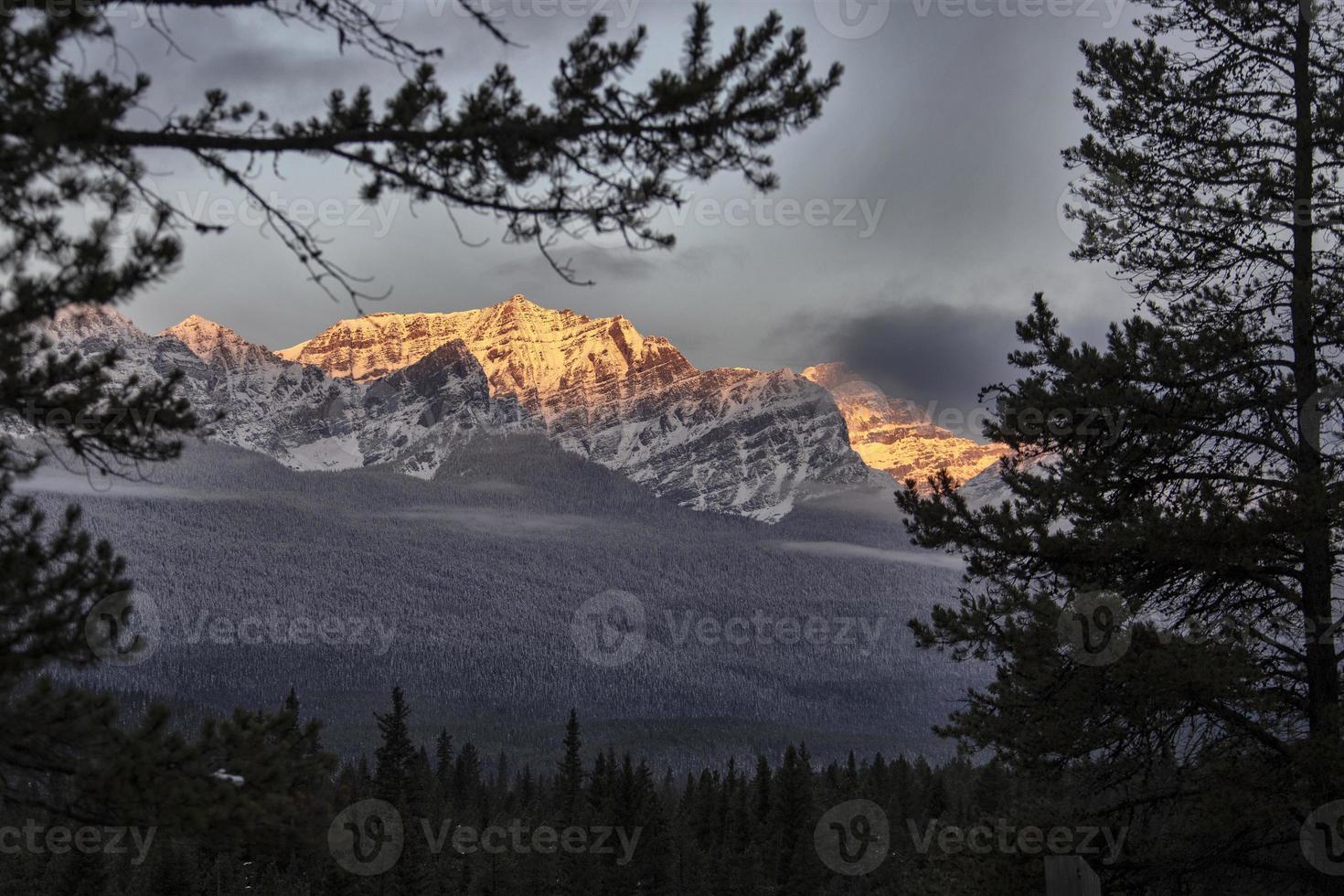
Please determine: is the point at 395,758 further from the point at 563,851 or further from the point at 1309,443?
the point at 1309,443

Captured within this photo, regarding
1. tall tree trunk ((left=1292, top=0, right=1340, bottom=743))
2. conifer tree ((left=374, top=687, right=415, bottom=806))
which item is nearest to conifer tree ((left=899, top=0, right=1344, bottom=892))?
tall tree trunk ((left=1292, top=0, right=1340, bottom=743))

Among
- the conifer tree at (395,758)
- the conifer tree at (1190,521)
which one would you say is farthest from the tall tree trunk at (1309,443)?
the conifer tree at (395,758)

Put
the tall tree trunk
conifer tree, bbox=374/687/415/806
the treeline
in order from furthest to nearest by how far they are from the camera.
A: conifer tree, bbox=374/687/415/806
the treeline
the tall tree trunk

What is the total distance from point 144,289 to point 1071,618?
27.6 feet

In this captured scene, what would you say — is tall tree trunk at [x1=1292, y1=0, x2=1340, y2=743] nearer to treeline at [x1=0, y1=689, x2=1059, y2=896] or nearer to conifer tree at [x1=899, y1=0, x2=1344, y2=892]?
conifer tree at [x1=899, y1=0, x2=1344, y2=892]

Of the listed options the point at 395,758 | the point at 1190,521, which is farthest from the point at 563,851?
the point at 1190,521

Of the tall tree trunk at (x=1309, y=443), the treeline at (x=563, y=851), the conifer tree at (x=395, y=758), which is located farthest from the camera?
the conifer tree at (x=395, y=758)

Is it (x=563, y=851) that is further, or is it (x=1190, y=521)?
(x=563, y=851)

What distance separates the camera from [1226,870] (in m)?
10.9

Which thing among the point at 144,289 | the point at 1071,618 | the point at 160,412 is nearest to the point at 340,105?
the point at 144,289

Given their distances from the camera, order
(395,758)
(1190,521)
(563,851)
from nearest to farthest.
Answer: (1190,521)
(563,851)
(395,758)

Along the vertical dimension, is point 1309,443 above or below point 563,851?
above

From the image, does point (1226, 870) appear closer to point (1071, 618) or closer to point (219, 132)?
point (1071, 618)

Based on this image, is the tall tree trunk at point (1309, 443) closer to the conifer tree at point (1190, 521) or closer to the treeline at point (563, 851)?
the conifer tree at point (1190, 521)
